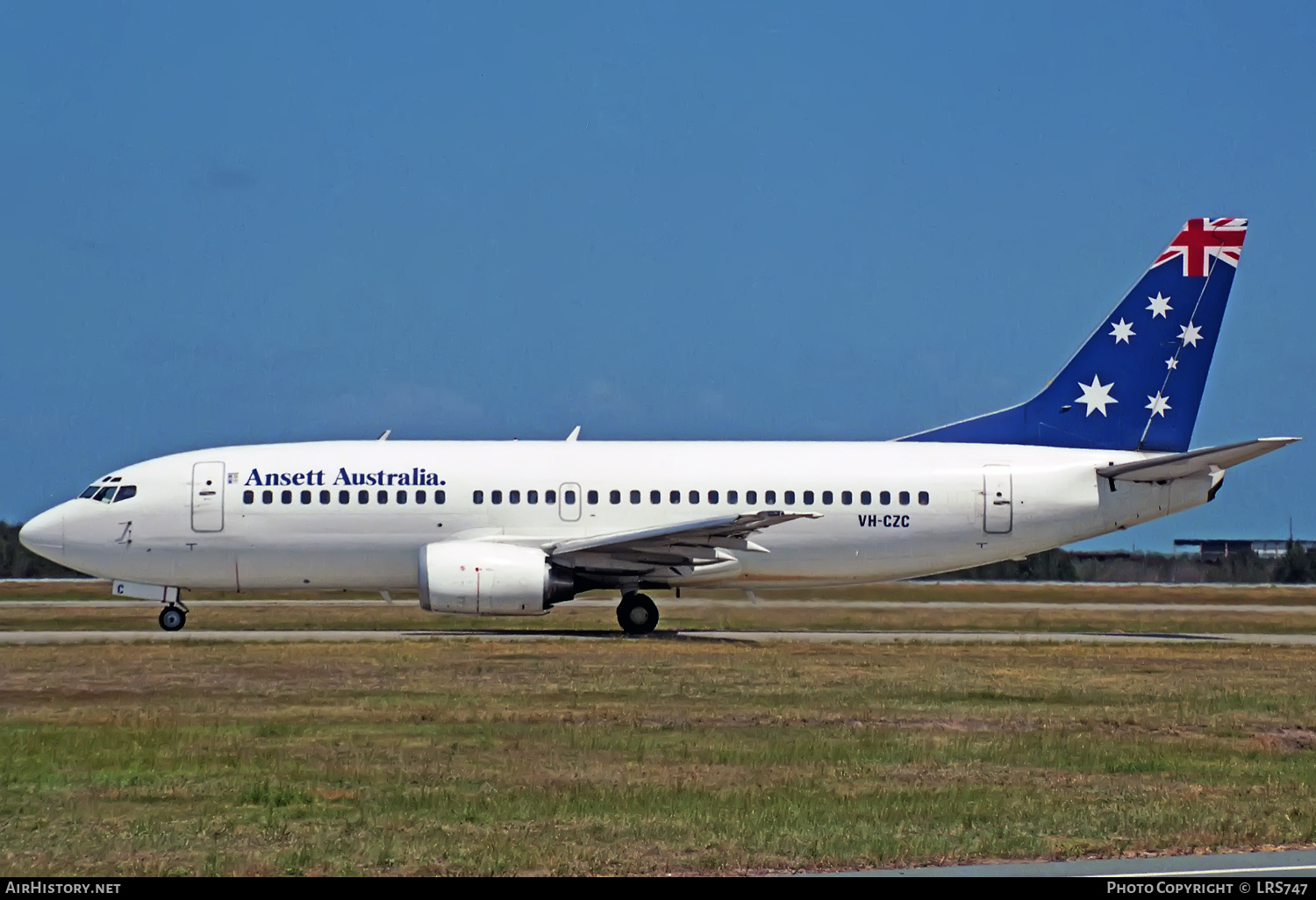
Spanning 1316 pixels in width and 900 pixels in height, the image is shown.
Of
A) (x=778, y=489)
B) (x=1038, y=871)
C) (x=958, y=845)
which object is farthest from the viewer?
A: (x=778, y=489)

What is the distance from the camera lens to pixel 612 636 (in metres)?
29.9

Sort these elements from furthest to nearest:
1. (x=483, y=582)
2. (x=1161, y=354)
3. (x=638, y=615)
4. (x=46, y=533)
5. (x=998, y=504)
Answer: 1. (x=1161, y=354)
2. (x=998, y=504)
3. (x=46, y=533)
4. (x=638, y=615)
5. (x=483, y=582)

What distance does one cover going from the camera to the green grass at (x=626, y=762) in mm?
10211

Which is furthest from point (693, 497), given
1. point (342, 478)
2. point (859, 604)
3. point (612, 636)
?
point (859, 604)

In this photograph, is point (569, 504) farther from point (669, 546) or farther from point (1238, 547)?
point (1238, 547)

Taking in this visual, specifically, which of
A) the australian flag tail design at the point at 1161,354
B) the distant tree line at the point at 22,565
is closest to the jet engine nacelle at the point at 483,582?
the australian flag tail design at the point at 1161,354

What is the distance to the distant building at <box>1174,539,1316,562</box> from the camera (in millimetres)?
73625

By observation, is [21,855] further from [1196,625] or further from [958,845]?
[1196,625]

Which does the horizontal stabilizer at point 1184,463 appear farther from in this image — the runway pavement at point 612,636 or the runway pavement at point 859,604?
the runway pavement at point 859,604

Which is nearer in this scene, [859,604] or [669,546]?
[669,546]

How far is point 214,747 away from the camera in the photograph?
1476 centimetres

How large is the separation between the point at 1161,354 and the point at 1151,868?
24.3 metres

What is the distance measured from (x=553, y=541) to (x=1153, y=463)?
11.4m

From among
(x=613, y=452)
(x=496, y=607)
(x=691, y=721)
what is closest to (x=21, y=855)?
(x=691, y=721)
